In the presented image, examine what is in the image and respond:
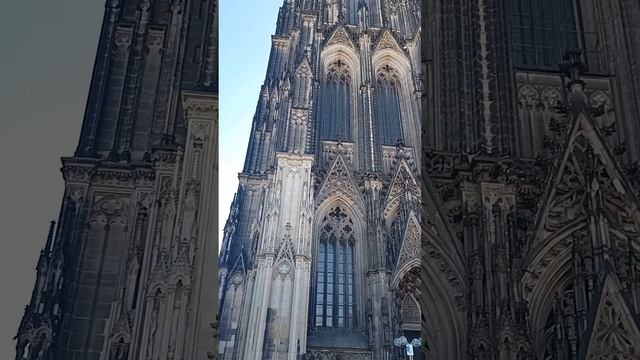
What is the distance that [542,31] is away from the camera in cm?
2020

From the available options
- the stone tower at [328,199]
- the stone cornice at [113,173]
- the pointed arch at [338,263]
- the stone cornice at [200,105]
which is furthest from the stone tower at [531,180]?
the pointed arch at [338,263]

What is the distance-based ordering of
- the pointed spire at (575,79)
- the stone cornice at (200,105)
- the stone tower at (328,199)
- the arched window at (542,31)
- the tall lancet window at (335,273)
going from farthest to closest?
the tall lancet window at (335,273) < the stone tower at (328,199) < the arched window at (542,31) < the pointed spire at (575,79) < the stone cornice at (200,105)

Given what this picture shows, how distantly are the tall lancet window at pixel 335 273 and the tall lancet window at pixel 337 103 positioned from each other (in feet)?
15.8

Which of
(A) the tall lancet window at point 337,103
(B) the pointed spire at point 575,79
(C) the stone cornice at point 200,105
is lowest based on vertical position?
(C) the stone cornice at point 200,105

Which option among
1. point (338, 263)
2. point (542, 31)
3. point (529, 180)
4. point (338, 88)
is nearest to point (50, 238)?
point (529, 180)

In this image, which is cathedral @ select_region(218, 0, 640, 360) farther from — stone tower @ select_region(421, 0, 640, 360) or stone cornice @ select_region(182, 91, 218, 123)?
stone cornice @ select_region(182, 91, 218, 123)

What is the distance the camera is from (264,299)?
37.1 m

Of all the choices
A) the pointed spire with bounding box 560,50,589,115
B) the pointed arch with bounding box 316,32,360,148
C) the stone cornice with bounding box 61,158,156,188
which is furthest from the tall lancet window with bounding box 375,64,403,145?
the stone cornice with bounding box 61,158,156,188

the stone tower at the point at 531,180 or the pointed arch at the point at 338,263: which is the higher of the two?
the pointed arch at the point at 338,263

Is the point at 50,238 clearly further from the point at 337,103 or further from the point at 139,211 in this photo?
the point at 337,103

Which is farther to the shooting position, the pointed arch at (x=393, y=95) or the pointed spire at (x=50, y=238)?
the pointed arch at (x=393, y=95)

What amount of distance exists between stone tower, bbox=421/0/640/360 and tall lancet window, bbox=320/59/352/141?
1004 inches

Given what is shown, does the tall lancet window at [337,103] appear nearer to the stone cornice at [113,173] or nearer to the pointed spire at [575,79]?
the pointed spire at [575,79]

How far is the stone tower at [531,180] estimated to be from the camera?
590 inches
